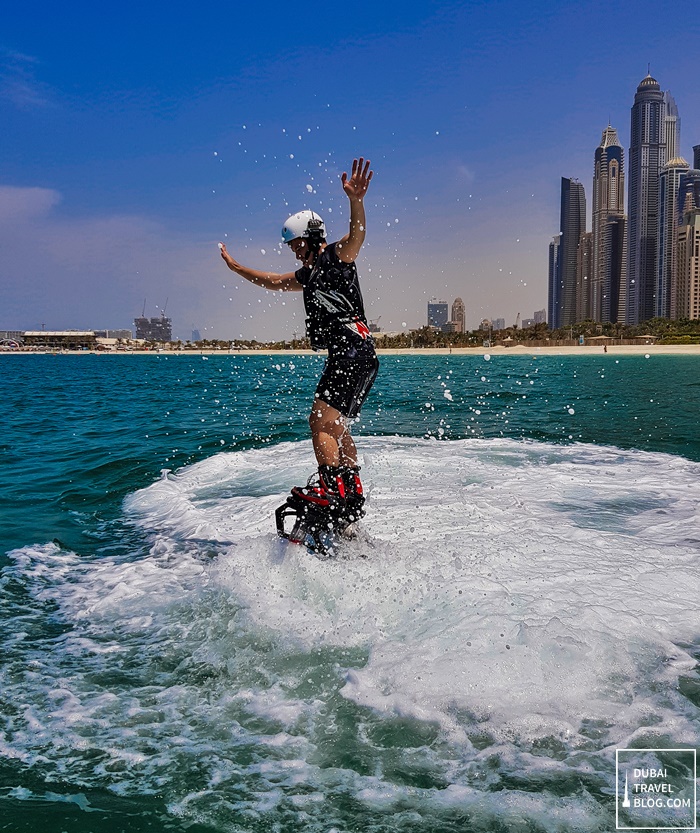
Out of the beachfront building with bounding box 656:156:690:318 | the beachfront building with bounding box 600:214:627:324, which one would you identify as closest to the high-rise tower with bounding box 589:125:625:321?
the beachfront building with bounding box 600:214:627:324

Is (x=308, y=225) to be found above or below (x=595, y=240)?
below

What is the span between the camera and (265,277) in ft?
18.0

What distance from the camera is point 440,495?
709cm

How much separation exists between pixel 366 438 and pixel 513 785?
10146 millimetres

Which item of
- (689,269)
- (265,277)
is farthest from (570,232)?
(265,277)

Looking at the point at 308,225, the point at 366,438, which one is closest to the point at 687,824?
the point at 308,225

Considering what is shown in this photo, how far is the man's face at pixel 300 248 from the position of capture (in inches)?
204

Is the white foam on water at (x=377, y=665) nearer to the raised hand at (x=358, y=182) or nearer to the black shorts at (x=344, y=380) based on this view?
the black shorts at (x=344, y=380)

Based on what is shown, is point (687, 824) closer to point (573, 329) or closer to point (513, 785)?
point (513, 785)

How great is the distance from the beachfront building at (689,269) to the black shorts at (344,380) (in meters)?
163

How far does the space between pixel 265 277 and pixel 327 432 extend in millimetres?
1535

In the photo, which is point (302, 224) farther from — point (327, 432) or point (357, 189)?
point (327, 432)

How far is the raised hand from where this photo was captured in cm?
434

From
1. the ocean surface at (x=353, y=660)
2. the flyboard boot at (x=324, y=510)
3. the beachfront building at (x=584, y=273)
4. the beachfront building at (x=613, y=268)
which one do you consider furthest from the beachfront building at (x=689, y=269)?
the flyboard boot at (x=324, y=510)
